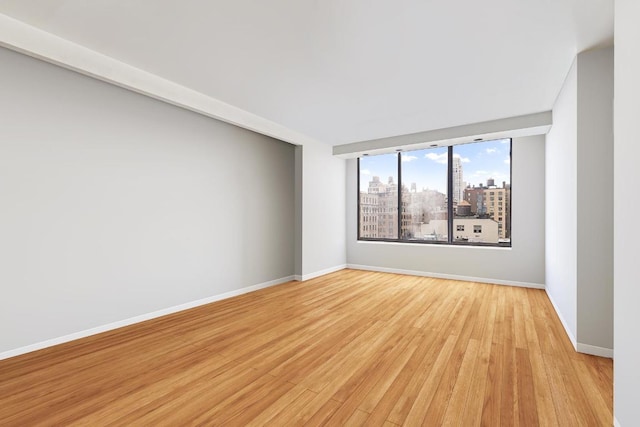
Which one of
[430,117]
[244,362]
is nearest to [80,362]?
[244,362]

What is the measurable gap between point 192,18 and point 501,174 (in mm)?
5385

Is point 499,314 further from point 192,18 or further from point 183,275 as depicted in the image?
point 192,18

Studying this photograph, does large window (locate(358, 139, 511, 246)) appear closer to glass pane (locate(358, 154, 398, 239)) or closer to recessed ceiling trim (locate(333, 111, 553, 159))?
glass pane (locate(358, 154, 398, 239))

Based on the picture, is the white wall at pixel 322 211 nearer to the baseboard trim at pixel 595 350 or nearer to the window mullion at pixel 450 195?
the window mullion at pixel 450 195

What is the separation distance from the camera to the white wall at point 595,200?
247cm

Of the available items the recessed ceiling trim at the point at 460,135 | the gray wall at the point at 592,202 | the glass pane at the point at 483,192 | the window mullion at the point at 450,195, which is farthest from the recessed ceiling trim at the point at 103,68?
the glass pane at the point at 483,192

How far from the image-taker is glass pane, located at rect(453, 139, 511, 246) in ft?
17.4

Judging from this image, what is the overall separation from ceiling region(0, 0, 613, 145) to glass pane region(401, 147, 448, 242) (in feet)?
6.97

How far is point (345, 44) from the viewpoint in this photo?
2557 mm

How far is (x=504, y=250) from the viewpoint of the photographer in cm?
515

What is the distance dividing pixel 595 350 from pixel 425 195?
3946mm

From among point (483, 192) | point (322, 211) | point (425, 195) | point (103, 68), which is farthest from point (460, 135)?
point (103, 68)

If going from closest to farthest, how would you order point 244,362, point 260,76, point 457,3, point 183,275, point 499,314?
point 457,3 → point 244,362 → point 260,76 → point 499,314 → point 183,275

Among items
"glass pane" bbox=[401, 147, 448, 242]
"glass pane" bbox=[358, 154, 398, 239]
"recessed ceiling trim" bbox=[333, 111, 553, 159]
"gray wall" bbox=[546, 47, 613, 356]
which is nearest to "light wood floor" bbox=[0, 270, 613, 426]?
"gray wall" bbox=[546, 47, 613, 356]
